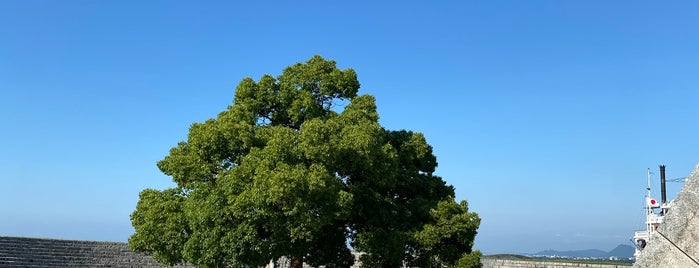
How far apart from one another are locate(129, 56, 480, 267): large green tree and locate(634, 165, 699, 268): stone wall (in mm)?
7073

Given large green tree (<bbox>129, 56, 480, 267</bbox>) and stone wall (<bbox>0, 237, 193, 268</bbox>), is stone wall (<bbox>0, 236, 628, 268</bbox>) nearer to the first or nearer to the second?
stone wall (<bbox>0, 237, 193, 268</bbox>)

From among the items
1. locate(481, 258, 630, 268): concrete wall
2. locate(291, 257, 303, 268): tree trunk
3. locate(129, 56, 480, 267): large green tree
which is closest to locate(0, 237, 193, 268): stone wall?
locate(129, 56, 480, 267): large green tree

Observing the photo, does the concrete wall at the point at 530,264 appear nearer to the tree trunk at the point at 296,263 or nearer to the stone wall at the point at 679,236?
the tree trunk at the point at 296,263

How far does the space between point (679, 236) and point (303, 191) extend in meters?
7.34

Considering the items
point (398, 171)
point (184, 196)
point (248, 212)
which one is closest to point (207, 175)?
point (184, 196)

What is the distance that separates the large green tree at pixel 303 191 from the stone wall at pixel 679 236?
707 centimetres

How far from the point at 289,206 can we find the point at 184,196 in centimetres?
320

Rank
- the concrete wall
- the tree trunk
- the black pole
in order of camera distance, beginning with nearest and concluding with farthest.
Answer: the tree trunk
the concrete wall
the black pole

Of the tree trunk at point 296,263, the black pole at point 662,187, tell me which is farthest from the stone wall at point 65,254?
the black pole at point 662,187

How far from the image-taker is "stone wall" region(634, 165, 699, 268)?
11.5 ft

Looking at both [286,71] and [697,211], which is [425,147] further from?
[697,211]

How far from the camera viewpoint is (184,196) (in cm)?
1259

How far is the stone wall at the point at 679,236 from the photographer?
350cm

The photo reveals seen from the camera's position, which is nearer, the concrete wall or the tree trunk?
the tree trunk
